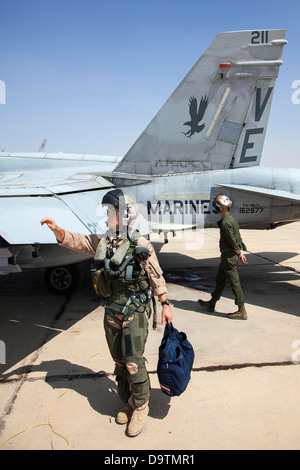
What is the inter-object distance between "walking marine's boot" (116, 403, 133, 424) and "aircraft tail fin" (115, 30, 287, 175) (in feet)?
15.1

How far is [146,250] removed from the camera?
274cm

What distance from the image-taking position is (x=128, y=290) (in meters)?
2.86

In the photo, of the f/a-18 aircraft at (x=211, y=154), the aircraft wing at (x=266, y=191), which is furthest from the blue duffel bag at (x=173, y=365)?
the aircraft wing at (x=266, y=191)

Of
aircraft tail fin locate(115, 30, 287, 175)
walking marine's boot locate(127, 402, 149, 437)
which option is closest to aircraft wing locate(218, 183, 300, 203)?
aircraft tail fin locate(115, 30, 287, 175)

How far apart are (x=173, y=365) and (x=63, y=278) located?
4.12 metres

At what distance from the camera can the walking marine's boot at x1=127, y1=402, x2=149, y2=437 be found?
9.07ft

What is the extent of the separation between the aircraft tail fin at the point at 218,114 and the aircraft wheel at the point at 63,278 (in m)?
2.31

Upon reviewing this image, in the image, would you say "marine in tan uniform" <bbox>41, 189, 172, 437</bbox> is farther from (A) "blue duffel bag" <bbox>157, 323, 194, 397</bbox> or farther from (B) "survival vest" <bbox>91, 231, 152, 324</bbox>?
(A) "blue duffel bag" <bbox>157, 323, 194, 397</bbox>

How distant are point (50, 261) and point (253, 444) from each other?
4.01 m

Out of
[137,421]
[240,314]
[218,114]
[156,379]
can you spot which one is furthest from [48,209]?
[218,114]

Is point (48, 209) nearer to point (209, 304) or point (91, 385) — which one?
point (91, 385)

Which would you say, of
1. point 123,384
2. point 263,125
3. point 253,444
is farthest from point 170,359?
point 263,125

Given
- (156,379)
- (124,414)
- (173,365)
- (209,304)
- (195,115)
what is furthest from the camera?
(195,115)

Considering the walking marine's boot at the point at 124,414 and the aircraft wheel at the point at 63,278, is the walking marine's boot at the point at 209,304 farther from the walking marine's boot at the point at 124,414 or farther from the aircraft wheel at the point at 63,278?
the walking marine's boot at the point at 124,414
